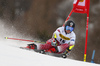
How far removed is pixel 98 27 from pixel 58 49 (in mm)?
7675

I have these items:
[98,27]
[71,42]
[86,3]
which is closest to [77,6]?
[86,3]

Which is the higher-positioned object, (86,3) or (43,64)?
(86,3)

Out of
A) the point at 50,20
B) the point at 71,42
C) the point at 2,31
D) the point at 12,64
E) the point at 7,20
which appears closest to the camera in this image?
the point at 12,64

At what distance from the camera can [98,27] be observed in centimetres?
1249

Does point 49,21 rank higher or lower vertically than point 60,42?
higher

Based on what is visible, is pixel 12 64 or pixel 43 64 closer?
pixel 12 64

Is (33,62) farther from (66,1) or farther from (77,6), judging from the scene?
(66,1)

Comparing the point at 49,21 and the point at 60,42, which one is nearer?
the point at 60,42

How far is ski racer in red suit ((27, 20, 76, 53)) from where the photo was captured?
558 cm

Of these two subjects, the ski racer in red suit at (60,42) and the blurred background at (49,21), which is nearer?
the ski racer in red suit at (60,42)

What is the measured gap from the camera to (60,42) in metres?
5.81

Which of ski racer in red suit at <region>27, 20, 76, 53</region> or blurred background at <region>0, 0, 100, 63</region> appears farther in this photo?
blurred background at <region>0, 0, 100, 63</region>

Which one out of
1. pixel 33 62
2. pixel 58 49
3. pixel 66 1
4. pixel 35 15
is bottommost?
pixel 58 49

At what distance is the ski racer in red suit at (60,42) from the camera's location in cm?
558
